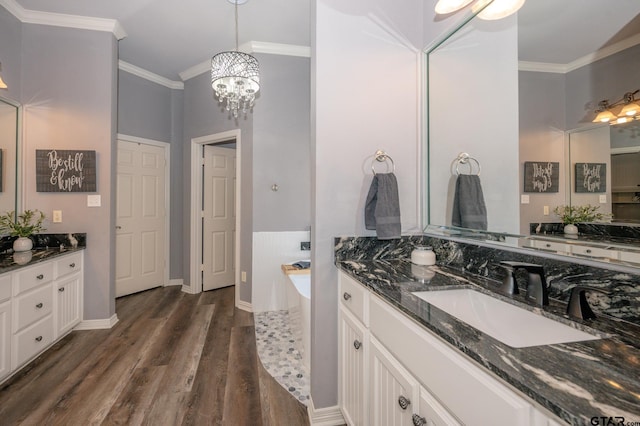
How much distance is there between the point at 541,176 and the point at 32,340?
3.35 m

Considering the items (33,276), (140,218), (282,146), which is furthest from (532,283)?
(140,218)

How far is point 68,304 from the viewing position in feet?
8.71

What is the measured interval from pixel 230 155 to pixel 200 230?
1.16m

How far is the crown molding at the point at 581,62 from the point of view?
89 cm

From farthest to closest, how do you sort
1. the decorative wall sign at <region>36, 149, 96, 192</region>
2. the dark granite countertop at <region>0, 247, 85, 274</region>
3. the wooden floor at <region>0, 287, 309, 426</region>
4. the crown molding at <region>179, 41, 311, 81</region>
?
1. the crown molding at <region>179, 41, 311, 81</region>
2. the decorative wall sign at <region>36, 149, 96, 192</region>
3. the dark granite countertop at <region>0, 247, 85, 274</region>
4. the wooden floor at <region>0, 287, 309, 426</region>

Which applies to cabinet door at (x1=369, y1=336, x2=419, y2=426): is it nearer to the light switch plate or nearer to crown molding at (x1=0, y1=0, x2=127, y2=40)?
the light switch plate

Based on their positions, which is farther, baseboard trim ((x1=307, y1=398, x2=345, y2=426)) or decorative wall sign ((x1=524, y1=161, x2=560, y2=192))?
baseboard trim ((x1=307, y1=398, x2=345, y2=426))

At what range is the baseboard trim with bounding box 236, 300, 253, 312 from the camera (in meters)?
3.41

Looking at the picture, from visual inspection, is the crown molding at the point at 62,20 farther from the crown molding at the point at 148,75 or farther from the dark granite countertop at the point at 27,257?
the dark granite countertop at the point at 27,257

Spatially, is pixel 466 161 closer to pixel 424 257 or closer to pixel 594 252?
pixel 424 257

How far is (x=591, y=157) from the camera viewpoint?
0.98 meters

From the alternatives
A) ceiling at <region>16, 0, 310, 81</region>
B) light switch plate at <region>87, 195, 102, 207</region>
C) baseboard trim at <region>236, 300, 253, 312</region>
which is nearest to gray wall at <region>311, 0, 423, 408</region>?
ceiling at <region>16, 0, 310, 81</region>

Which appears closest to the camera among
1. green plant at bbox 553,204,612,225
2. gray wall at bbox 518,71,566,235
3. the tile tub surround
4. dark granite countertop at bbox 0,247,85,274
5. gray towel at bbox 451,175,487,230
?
the tile tub surround

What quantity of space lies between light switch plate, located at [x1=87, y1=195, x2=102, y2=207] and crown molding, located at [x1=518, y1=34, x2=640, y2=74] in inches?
136
